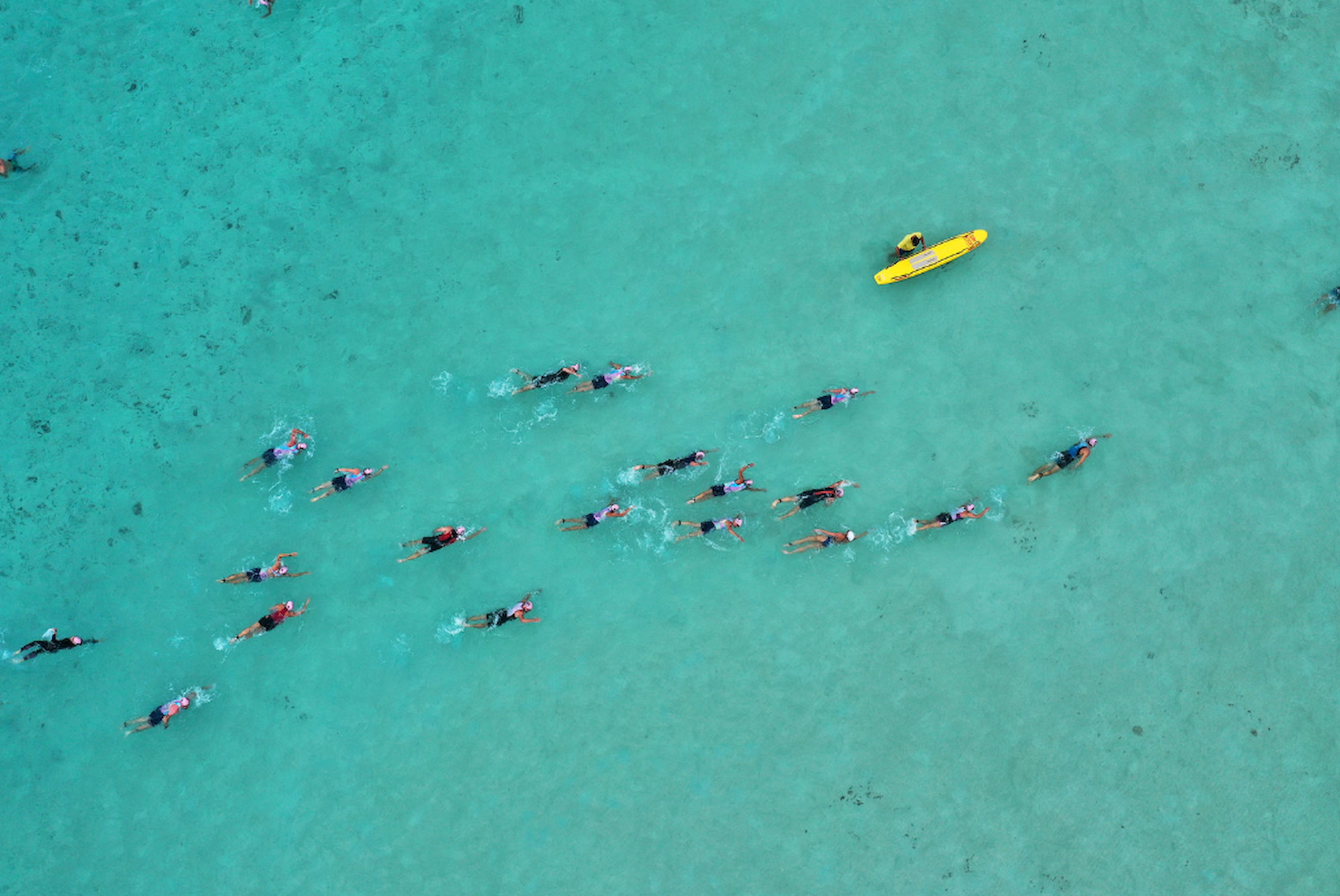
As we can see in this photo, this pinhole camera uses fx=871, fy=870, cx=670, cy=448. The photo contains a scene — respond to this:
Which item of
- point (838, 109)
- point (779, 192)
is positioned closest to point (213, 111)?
point (779, 192)

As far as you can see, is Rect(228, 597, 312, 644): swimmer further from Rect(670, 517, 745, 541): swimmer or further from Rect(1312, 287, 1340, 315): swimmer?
Rect(1312, 287, 1340, 315): swimmer

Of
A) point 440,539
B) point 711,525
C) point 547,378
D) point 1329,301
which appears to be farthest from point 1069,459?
point 440,539

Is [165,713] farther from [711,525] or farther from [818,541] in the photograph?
Result: [818,541]

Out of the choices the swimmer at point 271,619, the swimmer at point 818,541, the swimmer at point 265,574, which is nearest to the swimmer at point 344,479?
the swimmer at point 265,574

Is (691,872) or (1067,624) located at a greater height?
(1067,624)

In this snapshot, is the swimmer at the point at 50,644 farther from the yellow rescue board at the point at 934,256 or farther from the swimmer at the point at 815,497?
the yellow rescue board at the point at 934,256

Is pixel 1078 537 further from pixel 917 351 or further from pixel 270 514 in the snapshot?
pixel 270 514
